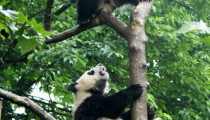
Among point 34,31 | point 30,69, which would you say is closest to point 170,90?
point 30,69

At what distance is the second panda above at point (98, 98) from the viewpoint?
3.45 metres

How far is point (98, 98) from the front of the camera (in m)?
4.00

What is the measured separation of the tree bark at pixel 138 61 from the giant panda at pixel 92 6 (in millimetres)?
1322

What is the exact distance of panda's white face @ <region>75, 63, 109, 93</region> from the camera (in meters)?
4.27

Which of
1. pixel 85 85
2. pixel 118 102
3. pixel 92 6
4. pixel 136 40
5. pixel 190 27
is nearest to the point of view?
pixel 190 27

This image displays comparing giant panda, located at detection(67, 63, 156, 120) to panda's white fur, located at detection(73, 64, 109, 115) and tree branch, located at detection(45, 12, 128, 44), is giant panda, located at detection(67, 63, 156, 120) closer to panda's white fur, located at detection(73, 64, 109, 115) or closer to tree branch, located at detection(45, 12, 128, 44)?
panda's white fur, located at detection(73, 64, 109, 115)

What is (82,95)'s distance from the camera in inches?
165

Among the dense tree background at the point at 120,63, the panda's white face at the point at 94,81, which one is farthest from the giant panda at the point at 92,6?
the dense tree background at the point at 120,63

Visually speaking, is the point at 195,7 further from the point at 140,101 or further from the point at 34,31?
the point at 34,31

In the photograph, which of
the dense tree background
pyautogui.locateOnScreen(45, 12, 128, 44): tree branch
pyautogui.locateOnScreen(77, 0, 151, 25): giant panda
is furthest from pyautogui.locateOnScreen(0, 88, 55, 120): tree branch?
the dense tree background

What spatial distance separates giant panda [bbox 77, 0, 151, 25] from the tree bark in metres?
1.32

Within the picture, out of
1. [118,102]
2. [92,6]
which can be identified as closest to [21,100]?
[118,102]

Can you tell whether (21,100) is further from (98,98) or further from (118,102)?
(98,98)

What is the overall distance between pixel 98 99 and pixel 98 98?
1.0 inches
